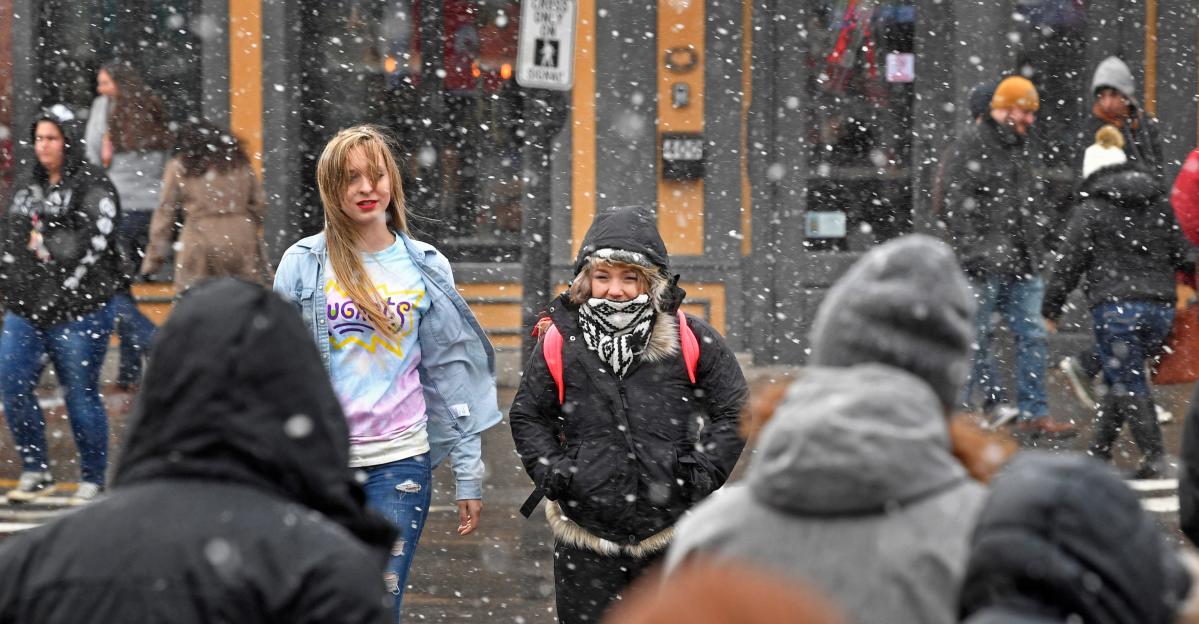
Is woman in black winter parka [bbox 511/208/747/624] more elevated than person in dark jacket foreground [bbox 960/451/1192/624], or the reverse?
person in dark jacket foreground [bbox 960/451/1192/624]

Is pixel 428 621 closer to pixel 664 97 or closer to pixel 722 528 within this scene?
pixel 722 528

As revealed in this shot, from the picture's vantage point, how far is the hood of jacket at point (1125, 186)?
327 inches

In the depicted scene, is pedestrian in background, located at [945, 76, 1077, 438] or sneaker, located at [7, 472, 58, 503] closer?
sneaker, located at [7, 472, 58, 503]

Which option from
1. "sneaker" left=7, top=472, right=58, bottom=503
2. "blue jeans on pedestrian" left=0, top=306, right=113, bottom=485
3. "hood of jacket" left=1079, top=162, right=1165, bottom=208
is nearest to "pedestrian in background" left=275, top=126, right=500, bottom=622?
"blue jeans on pedestrian" left=0, top=306, right=113, bottom=485

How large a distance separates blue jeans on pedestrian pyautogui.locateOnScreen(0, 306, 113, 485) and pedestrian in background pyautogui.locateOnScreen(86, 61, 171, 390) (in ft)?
7.46

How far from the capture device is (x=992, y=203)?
10.1m

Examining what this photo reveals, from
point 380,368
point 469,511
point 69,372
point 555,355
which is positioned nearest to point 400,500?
point 469,511

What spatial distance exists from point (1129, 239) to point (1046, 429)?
2.05m

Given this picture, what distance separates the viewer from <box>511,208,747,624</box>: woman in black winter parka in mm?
4523

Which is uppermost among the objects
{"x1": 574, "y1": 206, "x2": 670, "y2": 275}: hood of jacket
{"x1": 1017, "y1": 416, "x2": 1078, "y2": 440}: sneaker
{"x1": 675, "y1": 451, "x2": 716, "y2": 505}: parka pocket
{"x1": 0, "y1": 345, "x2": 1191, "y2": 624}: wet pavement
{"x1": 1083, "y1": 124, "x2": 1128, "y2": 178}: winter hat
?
{"x1": 1083, "y1": 124, "x2": 1128, "y2": 178}: winter hat

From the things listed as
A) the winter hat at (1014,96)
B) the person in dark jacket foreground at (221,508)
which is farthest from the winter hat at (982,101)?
the person in dark jacket foreground at (221,508)

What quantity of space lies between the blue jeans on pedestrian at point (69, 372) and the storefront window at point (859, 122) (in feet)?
23.6

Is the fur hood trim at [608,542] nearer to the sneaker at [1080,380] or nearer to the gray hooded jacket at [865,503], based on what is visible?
the gray hooded jacket at [865,503]

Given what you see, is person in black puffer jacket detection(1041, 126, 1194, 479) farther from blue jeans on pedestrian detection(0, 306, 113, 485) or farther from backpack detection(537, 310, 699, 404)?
blue jeans on pedestrian detection(0, 306, 113, 485)
